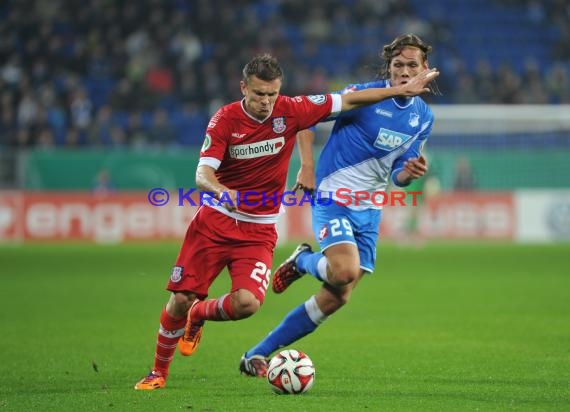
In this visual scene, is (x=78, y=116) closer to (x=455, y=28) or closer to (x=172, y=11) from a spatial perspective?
(x=172, y=11)

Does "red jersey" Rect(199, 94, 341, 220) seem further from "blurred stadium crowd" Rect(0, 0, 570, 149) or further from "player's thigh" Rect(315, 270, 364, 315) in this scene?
"blurred stadium crowd" Rect(0, 0, 570, 149)

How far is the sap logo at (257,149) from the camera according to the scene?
21.9 feet

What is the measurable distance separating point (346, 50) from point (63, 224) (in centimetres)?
987

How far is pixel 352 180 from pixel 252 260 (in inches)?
46.4

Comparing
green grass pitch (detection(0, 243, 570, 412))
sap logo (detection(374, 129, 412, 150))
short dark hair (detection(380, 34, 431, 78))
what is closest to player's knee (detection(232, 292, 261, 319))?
green grass pitch (detection(0, 243, 570, 412))

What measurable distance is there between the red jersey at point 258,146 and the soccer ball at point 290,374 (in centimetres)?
106

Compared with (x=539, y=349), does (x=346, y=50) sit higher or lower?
higher

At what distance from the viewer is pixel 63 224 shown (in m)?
23.2

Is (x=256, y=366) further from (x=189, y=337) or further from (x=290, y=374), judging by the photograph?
(x=290, y=374)

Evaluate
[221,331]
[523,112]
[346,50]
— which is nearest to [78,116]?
[346,50]

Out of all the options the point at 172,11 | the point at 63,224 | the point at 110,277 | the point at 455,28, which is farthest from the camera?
the point at 455,28

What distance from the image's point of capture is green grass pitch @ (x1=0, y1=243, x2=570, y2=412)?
20.2 ft

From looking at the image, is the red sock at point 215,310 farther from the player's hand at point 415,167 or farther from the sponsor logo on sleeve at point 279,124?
the player's hand at point 415,167

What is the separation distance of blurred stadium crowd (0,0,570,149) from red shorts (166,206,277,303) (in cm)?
1780
